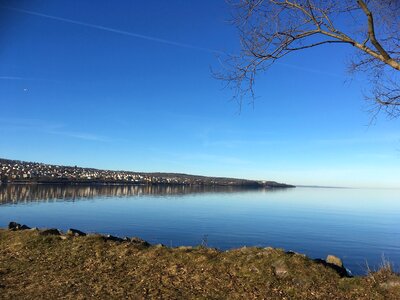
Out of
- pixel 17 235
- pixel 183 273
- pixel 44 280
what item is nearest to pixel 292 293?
pixel 183 273

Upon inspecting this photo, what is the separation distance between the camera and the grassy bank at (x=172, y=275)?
809 cm

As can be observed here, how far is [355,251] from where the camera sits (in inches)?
1359

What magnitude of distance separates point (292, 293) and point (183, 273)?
99.2 inches

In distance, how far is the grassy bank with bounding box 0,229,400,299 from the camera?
8.09 m

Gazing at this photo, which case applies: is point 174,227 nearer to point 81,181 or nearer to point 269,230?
point 269,230

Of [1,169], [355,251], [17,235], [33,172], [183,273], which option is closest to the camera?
[183,273]

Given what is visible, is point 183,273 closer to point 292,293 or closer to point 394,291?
point 292,293

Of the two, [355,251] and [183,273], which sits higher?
[183,273]

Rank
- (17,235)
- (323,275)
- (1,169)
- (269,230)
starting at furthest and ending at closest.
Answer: (1,169), (269,230), (17,235), (323,275)

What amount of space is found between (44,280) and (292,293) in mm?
5350

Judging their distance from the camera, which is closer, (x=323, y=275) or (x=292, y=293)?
(x=292, y=293)

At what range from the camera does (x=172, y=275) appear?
9.21 meters

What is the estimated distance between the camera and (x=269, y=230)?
4484 cm

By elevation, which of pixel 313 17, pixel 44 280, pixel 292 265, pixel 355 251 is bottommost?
pixel 355 251
